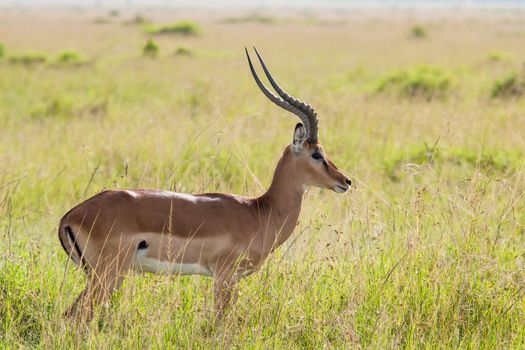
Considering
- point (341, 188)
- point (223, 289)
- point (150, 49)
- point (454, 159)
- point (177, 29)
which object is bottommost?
point (177, 29)

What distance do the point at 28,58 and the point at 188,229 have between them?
17056 millimetres

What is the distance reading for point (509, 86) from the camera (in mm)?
13453

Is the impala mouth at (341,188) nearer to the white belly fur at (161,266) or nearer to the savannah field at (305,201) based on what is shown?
the savannah field at (305,201)

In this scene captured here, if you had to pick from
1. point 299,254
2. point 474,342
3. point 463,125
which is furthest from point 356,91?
point 474,342

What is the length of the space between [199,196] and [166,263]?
0.39 m

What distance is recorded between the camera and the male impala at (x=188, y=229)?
12.6 feet

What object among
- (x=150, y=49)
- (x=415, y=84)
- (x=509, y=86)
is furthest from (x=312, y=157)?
(x=150, y=49)

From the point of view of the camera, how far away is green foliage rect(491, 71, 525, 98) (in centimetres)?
1317

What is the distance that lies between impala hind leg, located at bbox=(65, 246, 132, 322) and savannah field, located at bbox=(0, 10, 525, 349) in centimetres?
9

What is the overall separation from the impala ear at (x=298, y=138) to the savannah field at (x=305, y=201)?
1.65ft

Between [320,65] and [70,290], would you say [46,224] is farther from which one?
[320,65]

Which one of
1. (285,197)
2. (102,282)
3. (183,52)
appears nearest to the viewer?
(102,282)

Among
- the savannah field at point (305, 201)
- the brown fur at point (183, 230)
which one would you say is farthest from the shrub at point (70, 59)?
the brown fur at point (183, 230)

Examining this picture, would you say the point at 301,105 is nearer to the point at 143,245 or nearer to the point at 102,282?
the point at 143,245
